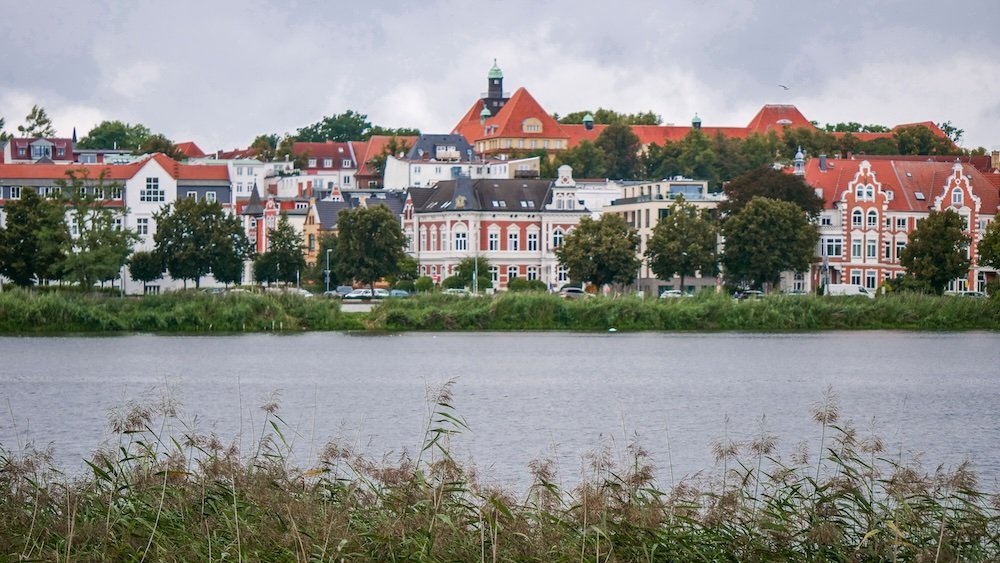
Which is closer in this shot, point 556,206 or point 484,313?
point 484,313

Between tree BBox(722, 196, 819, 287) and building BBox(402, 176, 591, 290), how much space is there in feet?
70.8

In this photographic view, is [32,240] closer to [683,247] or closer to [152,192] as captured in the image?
[152,192]

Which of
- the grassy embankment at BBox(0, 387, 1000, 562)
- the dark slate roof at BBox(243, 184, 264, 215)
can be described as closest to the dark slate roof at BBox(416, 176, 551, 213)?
the dark slate roof at BBox(243, 184, 264, 215)

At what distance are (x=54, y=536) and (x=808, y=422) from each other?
71.1ft

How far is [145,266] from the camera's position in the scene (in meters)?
103

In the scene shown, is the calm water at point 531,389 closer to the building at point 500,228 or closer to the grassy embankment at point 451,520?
the grassy embankment at point 451,520

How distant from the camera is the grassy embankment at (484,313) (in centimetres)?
6662

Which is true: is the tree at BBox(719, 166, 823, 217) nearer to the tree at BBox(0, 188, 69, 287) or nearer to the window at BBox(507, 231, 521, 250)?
the window at BBox(507, 231, 521, 250)

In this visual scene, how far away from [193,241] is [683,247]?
99.9 ft

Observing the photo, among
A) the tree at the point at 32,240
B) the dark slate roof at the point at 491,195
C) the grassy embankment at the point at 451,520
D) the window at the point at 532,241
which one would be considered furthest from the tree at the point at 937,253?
the grassy embankment at the point at 451,520

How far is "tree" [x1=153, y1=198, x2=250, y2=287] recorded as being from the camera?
101000 millimetres

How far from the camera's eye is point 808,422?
112 ft

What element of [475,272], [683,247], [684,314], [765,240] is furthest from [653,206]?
[684,314]

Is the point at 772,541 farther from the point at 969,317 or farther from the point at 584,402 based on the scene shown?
the point at 969,317
